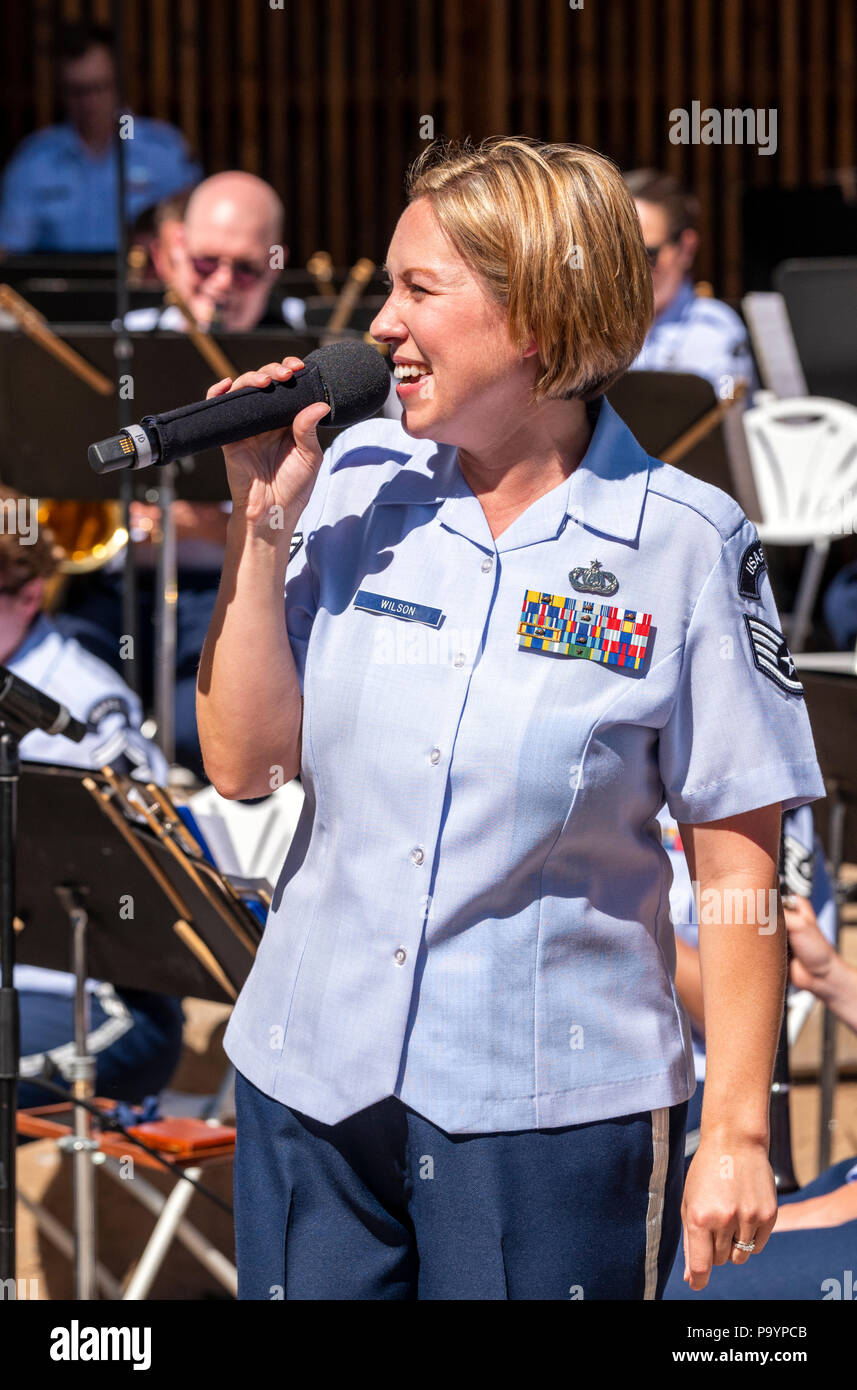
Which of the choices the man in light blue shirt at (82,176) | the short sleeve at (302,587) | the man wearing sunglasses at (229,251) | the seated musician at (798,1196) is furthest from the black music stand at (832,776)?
the man in light blue shirt at (82,176)

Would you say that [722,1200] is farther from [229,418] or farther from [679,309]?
[679,309]

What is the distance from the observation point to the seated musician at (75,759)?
285 centimetres

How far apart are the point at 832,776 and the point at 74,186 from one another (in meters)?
5.48

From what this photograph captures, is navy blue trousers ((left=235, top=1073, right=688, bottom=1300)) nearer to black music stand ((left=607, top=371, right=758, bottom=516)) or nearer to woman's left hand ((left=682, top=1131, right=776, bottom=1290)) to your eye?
woman's left hand ((left=682, top=1131, right=776, bottom=1290))

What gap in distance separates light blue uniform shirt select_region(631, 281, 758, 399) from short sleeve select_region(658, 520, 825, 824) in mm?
3773

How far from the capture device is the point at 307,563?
1463 mm

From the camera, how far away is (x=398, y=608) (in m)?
1.39

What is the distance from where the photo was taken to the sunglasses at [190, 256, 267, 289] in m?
4.61

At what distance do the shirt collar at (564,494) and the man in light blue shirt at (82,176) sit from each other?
19.7 feet

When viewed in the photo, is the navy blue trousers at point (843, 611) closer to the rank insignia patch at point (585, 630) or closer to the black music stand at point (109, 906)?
the black music stand at point (109, 906)

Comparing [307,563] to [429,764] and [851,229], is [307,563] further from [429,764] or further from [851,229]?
[851,229]

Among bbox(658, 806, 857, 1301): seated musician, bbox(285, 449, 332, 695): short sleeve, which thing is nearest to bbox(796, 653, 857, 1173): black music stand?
bbox(658, 806, 857, 1301): seated musician
